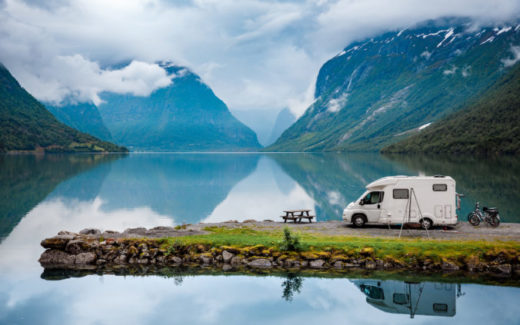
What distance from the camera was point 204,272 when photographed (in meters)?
22.9

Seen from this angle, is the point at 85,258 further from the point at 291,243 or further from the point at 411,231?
the point at 411,231

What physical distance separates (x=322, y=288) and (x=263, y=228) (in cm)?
1136

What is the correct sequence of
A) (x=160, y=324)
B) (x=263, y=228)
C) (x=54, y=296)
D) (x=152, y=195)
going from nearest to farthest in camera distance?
(x=160, y=324)
(x=54, y=296)
(x=263, y=228)
(x=152, y=195)

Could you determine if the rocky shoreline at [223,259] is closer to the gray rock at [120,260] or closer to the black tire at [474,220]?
the gray rock at [120,260]

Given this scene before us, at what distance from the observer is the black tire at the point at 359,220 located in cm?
2991

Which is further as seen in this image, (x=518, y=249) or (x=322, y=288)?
(x=518, y=249)

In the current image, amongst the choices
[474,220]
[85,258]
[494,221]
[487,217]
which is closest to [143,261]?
[85,258]

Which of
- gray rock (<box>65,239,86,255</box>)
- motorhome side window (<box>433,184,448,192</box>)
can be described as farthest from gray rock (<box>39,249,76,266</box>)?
motorhome side window (<box>433,184,448,192</box>)

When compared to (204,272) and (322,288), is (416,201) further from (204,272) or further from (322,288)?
(204,272)

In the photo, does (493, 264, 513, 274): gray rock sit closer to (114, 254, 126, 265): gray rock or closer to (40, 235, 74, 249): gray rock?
(114, 254, 126, 265): gray rock

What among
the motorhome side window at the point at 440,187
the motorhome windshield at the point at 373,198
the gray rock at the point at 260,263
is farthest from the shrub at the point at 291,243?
the motorhome side window at the point at 440,187

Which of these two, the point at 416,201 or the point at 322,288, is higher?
the point at 416,201

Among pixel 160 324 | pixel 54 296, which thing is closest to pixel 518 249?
pixel 160 324

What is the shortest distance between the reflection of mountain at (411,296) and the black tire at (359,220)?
9370mm
